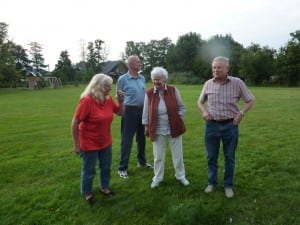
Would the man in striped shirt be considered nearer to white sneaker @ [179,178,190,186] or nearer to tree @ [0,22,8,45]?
white sneaker @ [179,178,190,186]

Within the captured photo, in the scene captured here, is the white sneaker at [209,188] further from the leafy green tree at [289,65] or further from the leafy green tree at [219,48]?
the leafy green tree at [219,48]

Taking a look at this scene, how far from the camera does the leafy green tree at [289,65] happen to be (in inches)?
2042

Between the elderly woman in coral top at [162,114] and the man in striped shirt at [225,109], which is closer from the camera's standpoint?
the man in striped shirt at [225,109]

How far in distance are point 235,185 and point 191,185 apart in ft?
2.26

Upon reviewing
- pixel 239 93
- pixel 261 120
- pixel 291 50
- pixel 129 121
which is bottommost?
pixel 261 120

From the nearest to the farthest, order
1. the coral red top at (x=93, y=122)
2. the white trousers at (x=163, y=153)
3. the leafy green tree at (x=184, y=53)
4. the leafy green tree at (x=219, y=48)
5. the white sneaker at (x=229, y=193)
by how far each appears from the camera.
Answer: the coral red top at (x=93, y=122)
the white sneaker at (x=229, y=193)
the white trousers at (x=163, y=153)
the leafy green tree at (x=219, y=48)
the leafy green tree at (x=184, y=53)

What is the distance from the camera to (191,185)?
5332 millimetres

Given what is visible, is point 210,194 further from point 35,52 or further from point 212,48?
point 35,52

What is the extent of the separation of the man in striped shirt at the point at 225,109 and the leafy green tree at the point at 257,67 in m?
52.5

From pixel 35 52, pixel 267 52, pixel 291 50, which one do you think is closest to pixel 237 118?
pixel 291 50

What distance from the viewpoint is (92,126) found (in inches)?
182

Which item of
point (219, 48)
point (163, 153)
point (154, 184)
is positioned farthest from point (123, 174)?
point (219, 48)

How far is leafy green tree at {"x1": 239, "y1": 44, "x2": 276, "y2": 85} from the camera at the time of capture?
54.6 metres

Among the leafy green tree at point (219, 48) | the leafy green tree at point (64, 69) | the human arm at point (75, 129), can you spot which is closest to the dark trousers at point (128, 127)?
the human arm at point (75, 129)
